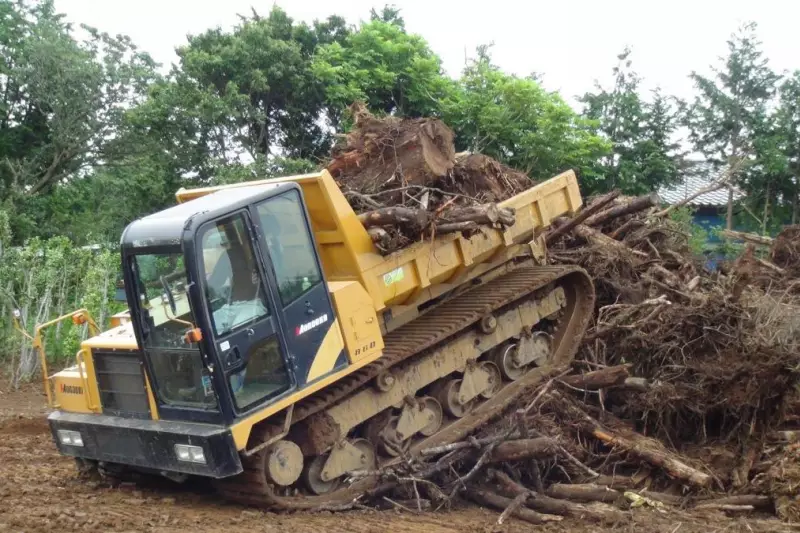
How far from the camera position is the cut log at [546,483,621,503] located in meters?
6.57

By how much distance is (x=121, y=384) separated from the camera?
6480 millimetres

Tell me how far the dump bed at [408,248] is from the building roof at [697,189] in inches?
559

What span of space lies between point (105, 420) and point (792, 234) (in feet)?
25.9

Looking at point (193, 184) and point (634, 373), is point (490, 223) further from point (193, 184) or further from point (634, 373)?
point (193, 184)

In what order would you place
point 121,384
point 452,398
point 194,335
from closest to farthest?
1. point 194,335
2. point 121,384
3. point 452,398

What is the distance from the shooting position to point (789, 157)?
875 inches

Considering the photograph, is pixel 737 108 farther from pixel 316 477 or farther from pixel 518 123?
pixel 316 477

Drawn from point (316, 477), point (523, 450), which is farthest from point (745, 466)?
point (316, 477)

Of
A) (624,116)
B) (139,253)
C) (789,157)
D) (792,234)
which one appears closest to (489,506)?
(139,253)

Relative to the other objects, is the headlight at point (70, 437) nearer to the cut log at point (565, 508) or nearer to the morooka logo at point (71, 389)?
the morooka logo at point (71, 389)

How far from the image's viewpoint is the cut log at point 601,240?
1009 centimetres

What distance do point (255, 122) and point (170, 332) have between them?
483 inches

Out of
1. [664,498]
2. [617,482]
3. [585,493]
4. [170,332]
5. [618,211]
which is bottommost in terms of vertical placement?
[664,498]

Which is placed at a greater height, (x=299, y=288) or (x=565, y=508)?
(x=299, y=288)
